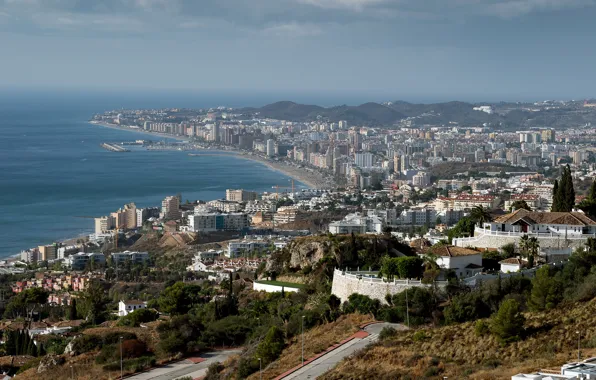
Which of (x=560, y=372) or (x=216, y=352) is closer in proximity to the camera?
(x=560, y=372)

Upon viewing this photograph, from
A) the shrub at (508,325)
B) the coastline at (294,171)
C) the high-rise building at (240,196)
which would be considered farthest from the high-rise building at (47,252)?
the shrub at (508,325)

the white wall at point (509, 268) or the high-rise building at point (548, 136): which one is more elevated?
the white wall at point (509, 268)

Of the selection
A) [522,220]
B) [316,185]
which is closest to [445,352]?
[522,220]

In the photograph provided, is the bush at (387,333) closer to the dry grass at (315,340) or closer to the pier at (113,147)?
the dry grass at (315,340)

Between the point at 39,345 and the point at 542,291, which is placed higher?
the point at 542,291

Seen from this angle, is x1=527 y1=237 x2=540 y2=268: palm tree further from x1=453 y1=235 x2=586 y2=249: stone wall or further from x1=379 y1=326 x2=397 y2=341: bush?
x1=379 y1=326 x2=397 y2=341: bush

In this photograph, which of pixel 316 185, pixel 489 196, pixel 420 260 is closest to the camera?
pixel 420 260

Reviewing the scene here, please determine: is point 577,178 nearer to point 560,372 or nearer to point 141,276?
point 141,276
